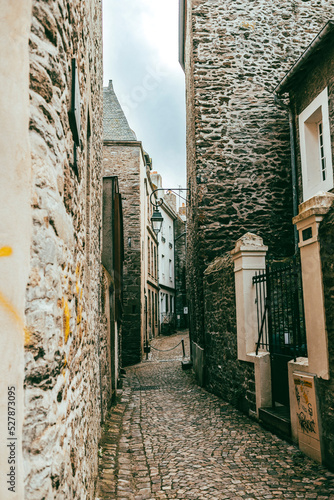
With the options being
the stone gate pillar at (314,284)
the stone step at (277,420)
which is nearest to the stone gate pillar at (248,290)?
the stone step at (277,420)

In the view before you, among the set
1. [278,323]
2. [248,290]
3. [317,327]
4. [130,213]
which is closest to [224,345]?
[248,290]

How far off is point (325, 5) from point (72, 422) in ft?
38.6

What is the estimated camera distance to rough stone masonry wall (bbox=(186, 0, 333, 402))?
10211 millimetres

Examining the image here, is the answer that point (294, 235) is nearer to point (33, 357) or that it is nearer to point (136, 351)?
point (136, 351)

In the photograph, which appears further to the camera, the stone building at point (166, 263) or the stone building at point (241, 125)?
the stone building at point (166, 263)

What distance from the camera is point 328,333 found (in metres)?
4.19

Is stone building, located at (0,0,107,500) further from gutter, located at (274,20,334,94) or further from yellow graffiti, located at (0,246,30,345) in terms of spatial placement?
gutter, located at (274,20,334,94)

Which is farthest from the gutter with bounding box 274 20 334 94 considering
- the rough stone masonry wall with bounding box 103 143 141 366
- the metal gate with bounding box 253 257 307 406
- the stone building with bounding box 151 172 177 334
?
the stone building with bounding box 151 172 177 334

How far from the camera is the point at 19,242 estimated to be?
1516 mm

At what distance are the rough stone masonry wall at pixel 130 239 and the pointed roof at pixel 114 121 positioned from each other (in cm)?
48

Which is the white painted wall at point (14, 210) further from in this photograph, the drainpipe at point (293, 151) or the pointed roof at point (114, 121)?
the pointed roof at point (114, 121)

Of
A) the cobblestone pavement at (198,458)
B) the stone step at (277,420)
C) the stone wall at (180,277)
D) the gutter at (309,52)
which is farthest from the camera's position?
the stone wall at (180,277)

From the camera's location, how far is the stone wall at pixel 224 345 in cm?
654

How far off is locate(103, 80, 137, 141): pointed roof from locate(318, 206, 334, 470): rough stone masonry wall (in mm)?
12176
